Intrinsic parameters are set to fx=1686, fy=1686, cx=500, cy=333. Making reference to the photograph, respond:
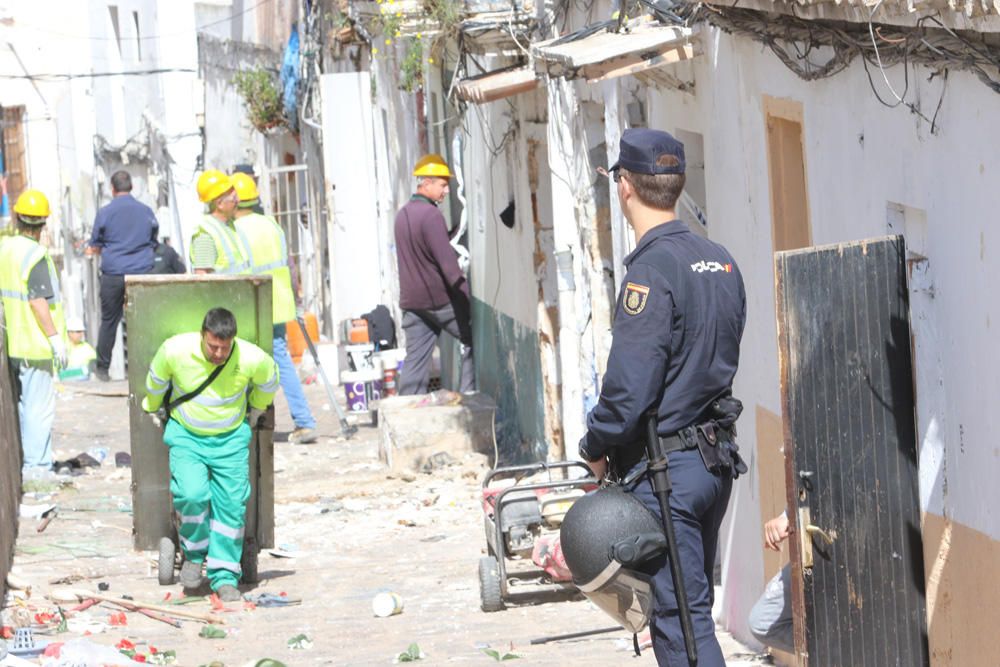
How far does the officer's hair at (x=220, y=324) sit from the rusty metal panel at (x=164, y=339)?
29.5 inches

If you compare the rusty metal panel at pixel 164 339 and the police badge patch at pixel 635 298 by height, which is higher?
the police badge patch at pixel 635 298

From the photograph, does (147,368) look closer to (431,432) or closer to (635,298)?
(431,432)

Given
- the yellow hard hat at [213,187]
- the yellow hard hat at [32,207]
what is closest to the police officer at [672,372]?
the yellow hard hat at [32,207]

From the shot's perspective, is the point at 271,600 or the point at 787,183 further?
the point at 271,600

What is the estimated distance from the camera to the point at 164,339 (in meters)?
8.80

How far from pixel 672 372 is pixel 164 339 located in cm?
465

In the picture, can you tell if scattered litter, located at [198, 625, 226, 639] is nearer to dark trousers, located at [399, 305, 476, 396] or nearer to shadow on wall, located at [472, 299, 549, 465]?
shadow on wall, located at [472, 299, 549, 465]

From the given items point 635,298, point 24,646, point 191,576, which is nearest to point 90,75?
point 191,576

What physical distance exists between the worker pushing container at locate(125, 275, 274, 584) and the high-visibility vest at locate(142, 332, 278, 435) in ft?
1.14

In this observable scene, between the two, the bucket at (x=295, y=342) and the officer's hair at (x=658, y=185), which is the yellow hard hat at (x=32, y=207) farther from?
the officer's hair at (x=658, y=185)

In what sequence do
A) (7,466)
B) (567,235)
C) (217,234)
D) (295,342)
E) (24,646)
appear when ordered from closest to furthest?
(24,646)
(7,466)
(567,235)
(217,234)
(295,342)

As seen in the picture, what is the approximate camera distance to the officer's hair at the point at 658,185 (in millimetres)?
4844

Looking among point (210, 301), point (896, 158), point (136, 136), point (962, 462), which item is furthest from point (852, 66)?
point (136, 136)

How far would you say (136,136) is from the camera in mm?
28031
